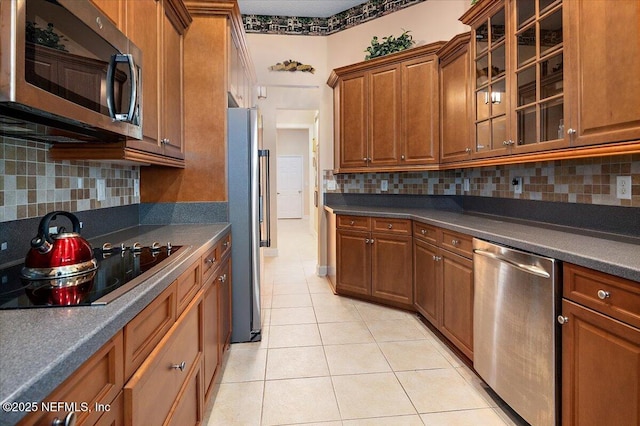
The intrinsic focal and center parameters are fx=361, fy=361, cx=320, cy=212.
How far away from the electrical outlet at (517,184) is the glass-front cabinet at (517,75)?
0.33 meters

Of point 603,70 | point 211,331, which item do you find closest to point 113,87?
point 211,331

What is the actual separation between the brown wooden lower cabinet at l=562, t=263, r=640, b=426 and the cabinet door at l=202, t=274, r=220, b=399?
1.56 m

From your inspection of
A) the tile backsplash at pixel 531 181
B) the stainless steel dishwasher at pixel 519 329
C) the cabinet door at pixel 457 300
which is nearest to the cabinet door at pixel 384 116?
the tile backsplash at pixel 531 181

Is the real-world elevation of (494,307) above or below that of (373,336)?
above

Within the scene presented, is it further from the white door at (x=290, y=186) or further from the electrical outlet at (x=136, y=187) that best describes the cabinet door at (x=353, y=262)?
the white door at (x=290, y=186)

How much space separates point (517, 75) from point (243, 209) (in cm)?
197

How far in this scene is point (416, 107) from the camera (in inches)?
136

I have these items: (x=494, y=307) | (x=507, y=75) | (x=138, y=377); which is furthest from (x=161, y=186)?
(x=507, y=75)

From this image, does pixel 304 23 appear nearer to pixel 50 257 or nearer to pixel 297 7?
pixel 297 7

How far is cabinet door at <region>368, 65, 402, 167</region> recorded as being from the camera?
3576 millimetres

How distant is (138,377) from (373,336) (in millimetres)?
2114

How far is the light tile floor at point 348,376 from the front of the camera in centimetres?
183

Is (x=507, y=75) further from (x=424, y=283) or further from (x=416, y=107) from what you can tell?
(x=424, y=283)

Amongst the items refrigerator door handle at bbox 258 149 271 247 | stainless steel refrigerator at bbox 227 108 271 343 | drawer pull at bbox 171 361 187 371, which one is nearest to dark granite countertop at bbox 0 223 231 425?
drawer pull at bbox 171 361 187 371
